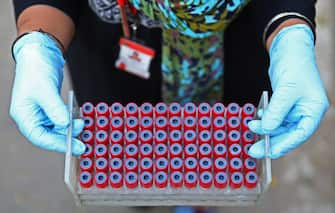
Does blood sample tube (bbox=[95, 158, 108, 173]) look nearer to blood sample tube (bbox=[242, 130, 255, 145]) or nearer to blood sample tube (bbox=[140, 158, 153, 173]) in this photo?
blood sample tube (bbox=[140, 158, 153, 173])

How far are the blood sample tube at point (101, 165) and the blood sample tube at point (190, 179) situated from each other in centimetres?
20

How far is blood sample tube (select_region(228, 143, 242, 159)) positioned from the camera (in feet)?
3.80

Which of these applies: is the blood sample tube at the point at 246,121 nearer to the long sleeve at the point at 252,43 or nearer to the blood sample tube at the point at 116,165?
the long sleeve at the point at 252,43

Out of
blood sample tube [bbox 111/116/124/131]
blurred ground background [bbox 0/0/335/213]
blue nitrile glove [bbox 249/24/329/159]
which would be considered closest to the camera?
blue nitrile glove [bbox 249/24/329/159]

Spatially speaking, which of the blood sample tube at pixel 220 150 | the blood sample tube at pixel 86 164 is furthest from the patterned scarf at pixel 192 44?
the blood sample tube at pixel 86 164

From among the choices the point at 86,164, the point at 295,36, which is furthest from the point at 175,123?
the point at 295,36

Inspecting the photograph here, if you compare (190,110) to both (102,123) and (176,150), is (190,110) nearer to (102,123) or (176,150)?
(176,150)

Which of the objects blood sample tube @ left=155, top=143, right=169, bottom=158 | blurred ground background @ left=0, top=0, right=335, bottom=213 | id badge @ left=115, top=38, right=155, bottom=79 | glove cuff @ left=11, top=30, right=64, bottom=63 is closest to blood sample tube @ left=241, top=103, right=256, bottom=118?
blood sample tube @ left=155, top=143, right=169, bottom=158

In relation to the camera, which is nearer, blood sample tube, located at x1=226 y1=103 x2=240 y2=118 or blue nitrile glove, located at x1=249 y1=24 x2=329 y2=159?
blue nitrile glove, located at x1=249 y1=24 x2=329 y2=159

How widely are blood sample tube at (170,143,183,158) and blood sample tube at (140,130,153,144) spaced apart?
57 mm

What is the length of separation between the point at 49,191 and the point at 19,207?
14cm

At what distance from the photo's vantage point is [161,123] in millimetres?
1192

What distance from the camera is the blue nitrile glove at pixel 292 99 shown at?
3.56 ft

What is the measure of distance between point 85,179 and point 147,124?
21 cm
